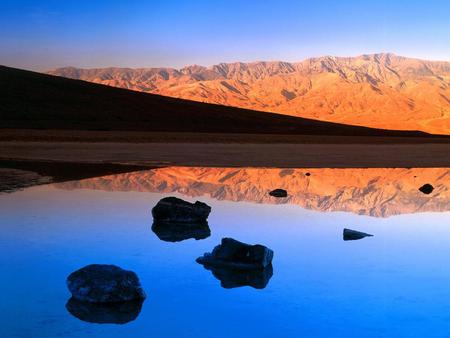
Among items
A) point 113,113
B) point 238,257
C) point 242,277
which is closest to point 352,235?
point 238,257

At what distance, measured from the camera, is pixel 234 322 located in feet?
20.8

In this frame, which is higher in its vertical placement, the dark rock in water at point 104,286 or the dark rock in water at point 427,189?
the dark rock in water at point 104,286

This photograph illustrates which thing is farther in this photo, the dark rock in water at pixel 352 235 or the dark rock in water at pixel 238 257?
the dark rock in water at pixel 352 235

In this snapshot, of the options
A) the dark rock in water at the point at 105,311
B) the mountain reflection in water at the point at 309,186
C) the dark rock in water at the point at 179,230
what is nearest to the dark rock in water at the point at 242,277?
the dark rock in water at the point at 105,311

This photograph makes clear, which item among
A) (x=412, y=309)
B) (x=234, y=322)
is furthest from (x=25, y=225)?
(x=412, y=309)

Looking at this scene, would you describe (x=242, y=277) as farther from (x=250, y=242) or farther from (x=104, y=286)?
(x=250, y=242)

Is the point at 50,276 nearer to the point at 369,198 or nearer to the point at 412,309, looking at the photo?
the point at 412,309

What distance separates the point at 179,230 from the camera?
1203 centimetres

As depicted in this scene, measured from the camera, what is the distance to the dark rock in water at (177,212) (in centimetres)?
1270

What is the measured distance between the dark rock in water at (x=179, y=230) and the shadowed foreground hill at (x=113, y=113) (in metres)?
57.0

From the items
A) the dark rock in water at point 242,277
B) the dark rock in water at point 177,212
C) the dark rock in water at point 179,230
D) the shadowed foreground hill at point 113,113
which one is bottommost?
the shadowed foreground hill at point 113,113

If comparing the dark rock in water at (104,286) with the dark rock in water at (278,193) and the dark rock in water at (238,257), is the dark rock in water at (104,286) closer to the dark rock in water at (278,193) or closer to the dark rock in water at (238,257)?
the dark rock in water at (238,257)

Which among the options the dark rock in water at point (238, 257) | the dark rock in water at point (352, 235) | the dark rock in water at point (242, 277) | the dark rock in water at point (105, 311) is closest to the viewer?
the dark rock in water at point (105, 311)

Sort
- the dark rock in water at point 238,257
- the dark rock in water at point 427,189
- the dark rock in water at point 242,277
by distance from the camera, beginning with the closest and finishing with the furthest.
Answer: the dark rock in water at point 242,277 < the dark rock in water at point 238,257 < the dark rock in water at point 427,189
